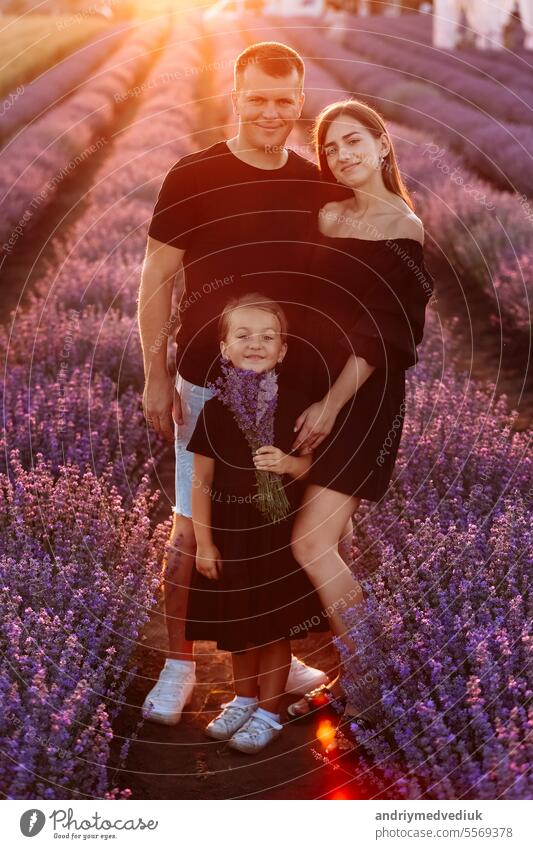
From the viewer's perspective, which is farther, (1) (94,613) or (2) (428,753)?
(1) (94,613)

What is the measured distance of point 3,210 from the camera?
10688mm

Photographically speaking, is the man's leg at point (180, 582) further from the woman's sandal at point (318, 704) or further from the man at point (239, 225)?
the woman's sandal at point (318, 704)

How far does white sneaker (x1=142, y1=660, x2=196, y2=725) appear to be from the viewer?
11.5ft

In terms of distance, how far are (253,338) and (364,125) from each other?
2.54 ft

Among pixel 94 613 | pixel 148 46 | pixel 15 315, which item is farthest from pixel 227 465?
pixel 148 46

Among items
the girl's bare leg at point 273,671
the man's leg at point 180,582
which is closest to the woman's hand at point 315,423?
the man's leg at point 180,582

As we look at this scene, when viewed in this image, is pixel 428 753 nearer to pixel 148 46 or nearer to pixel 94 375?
pixel 94 375

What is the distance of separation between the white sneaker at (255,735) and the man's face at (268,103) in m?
1.94

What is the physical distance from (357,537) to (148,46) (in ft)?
119

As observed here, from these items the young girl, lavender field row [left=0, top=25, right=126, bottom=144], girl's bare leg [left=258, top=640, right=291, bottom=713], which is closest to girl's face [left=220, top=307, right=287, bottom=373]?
the young girl

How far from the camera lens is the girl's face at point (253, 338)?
10.3 ft

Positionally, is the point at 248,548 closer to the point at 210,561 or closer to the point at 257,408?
the point at 210,561

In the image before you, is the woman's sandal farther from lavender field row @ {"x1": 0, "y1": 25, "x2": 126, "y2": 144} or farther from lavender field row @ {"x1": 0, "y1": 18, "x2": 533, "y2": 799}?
lavender field row @ {"x1": 0, "y1": 25, "x2": 126, "y2": 144}

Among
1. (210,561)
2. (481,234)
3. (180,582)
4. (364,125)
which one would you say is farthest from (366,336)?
(481,234)
